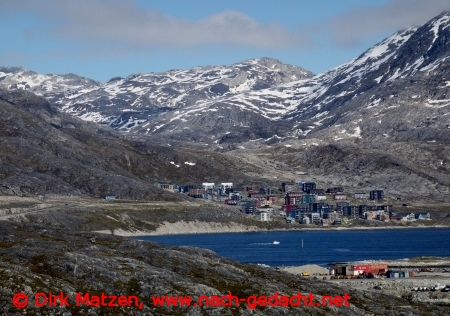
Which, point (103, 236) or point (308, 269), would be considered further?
point (308, 269)

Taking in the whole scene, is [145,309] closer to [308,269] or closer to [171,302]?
[171,302]

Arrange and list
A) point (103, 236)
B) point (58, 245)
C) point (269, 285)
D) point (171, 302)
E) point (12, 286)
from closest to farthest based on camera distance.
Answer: point (12, 286)
point (171, 302)
point (269, 285)
point (58, 245)
point (103, 236)

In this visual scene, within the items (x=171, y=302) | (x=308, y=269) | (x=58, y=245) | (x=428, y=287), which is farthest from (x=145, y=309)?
(x=308, y=269)

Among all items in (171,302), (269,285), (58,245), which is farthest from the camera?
(58,245)

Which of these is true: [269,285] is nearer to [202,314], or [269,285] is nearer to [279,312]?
[279,312]

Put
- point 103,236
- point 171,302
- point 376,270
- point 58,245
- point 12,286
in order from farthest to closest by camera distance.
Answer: point 376,270, point 103,236, point 58,245, point 171,302, point 12,286

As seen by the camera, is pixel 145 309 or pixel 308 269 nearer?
pixel 145 309

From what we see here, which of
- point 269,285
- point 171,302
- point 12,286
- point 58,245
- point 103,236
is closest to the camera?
point 12,286

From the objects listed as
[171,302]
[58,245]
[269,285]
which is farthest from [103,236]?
[171,302]
